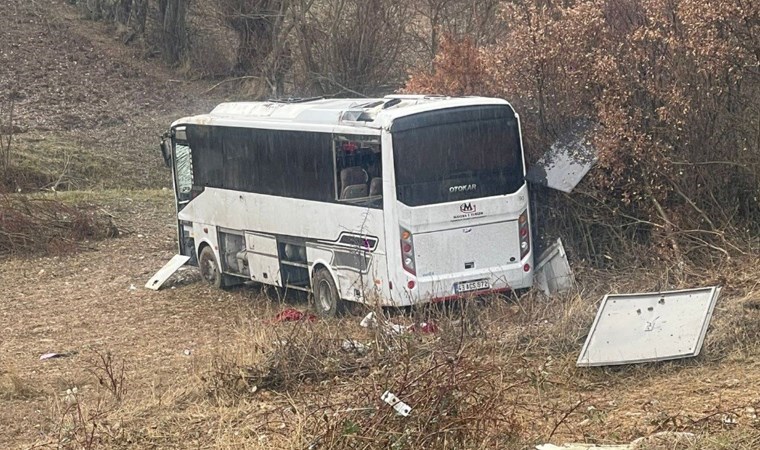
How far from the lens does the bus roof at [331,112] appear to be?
546 inches

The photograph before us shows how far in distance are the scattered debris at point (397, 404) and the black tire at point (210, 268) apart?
35.8 feet

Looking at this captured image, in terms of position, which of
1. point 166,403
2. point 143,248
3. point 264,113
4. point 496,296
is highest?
point 264,113

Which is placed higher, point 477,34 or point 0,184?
point 477,34

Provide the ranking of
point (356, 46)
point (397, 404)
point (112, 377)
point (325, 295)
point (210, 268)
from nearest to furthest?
point (397, 404) < point (112, 377) < point (325, 295) < point (210, 268) < point (356, 46)

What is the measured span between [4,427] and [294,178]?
6.34 meters

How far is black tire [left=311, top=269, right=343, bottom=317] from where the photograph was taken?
1472 centimetres

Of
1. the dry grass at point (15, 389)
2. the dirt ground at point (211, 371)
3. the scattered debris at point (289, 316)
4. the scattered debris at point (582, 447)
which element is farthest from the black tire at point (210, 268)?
the scattered debris at point (582, 447)

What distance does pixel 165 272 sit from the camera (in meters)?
18.4

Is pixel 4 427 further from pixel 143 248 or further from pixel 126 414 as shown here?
pixel 143 248

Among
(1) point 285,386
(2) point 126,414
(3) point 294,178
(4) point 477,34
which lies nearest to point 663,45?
(3) point 294,178

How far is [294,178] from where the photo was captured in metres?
15.2

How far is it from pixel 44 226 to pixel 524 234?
441 inches

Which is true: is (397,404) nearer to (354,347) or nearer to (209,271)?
(354,347)

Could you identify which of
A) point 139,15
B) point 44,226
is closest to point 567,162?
point 44,226
